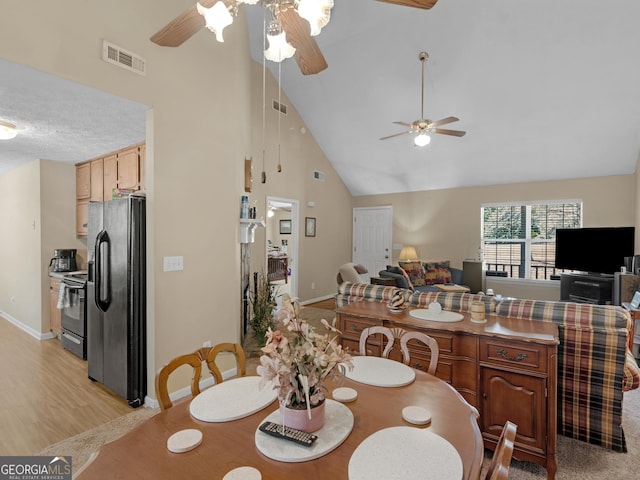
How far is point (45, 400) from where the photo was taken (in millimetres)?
2746

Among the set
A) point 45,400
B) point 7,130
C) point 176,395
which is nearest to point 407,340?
point 176,395

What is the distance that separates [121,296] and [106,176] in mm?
2065

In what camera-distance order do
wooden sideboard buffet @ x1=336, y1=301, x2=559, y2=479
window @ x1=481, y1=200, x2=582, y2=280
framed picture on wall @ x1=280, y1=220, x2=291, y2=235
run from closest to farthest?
wooden sideboard buffet @ x1=336, y1=301, x2=559, y2=479 < window @ x1=481, y1=200, x2=582, y2=280 < framed picture on wall @ x1=280, y1=220, x2=291, y2=235

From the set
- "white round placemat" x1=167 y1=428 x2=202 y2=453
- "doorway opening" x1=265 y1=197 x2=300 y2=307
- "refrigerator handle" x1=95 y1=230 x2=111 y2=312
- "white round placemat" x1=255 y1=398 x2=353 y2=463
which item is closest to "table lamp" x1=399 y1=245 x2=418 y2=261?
"doorway opening" x1=265 y1=197 x2=300 y2=307

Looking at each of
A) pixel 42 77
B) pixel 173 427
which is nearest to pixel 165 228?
pixel 42 77

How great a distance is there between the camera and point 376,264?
793cm

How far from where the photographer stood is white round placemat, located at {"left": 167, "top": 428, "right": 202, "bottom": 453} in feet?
3.31

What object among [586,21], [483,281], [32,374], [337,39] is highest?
[337,39]

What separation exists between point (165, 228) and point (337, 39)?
3755 millimetres

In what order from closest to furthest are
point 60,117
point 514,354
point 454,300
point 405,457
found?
point 405,457
point 514,354
point 454,300
point 60,117

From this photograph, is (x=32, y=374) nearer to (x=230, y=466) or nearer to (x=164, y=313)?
(x=164, y=313)

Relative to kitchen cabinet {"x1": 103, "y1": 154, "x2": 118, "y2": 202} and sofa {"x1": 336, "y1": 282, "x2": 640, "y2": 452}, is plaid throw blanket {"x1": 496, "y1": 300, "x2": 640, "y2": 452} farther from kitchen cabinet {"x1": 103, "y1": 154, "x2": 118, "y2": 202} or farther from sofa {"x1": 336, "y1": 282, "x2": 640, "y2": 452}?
kitchen cabinet {"x1": 103, "y1": 154, "x2": 118, "y2": 202}

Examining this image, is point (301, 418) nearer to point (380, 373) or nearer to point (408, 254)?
point (380, 373)

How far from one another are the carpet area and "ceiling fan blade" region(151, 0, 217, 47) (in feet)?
7.77
